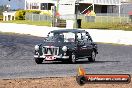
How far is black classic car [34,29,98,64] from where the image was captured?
64.2 feet

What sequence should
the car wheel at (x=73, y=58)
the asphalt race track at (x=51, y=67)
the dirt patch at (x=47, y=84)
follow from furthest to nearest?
the car wheel at (x=73, y=58) < the asphalt race track at (x=51, y=67) < the dirt patch at (x=47, y=84)

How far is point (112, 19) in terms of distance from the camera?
67.1 meters

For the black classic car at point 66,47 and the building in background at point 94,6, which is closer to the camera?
the black classic car at point 66,47

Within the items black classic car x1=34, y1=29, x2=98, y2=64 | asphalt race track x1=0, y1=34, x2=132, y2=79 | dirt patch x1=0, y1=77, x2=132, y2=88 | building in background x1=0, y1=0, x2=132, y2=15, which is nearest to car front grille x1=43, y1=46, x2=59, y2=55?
black classic car x1=34, y1=29, x2=98, y2=64

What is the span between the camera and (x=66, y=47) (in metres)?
19.7

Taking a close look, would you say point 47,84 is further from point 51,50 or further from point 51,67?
point 51,50

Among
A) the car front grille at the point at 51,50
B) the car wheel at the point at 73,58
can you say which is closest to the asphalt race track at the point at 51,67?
the car wheel at the point at 73,58

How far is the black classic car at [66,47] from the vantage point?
64.2 ft

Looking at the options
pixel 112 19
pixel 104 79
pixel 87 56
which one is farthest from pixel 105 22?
pixel 104 79

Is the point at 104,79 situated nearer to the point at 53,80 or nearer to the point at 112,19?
the point at 53,80

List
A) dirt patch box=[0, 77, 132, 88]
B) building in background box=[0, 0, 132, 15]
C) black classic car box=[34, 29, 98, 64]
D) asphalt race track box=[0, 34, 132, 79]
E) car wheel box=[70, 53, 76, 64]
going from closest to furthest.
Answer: dirt patch box=[0, 77, 132, 88], asphalt race track box=[0, 34, 132, 79], black classic car box=[34, 29, 98, 64], car wheel box=[70, 53, 76, 64], building in background box=[0, 0, 132, 15]

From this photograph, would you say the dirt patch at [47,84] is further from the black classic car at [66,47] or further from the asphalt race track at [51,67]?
the black classic car at [66,47]

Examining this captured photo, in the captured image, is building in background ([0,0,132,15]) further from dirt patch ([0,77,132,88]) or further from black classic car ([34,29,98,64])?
dirt patch ([0,77,132,88])

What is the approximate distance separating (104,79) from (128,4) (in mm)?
80280
